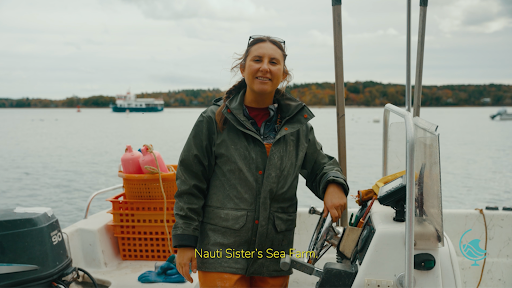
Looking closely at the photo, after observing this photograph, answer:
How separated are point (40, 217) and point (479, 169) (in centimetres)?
1393

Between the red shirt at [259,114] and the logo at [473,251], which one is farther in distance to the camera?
the logo at [473,251]

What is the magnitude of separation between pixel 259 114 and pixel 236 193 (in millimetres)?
383

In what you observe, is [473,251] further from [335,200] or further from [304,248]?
[335,200]

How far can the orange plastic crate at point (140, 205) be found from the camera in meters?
2.98

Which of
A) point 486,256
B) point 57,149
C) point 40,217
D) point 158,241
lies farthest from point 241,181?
point 57,149

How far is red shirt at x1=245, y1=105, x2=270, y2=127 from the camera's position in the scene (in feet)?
5.59

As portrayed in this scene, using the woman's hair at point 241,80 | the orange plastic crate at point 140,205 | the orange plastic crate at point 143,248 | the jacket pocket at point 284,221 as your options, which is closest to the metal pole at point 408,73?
the woman's hair at point 241,80

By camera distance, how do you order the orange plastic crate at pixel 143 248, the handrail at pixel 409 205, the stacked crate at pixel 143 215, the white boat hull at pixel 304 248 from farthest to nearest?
the orange plastic crate at pixel 143 248 < the stacked crate at pixel 143 215 < the white boat hull at pixel 304 248 < the handrail at pixel 409 205

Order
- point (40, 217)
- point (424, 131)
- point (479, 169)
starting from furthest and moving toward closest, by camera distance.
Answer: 1. point (479, 169)
2. point (40, 217)
3. point (424, 131)

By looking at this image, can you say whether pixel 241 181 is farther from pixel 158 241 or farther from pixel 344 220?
pixel 158 241

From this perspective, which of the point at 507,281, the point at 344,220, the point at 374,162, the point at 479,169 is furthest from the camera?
the point at 374,162

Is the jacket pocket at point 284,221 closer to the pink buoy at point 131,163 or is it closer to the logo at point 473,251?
the pink buoy at point 131,163

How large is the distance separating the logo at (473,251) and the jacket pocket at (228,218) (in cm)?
218

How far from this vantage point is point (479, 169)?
13.0m
